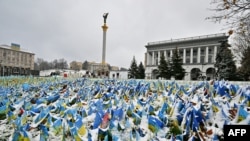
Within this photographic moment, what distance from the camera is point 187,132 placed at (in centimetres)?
223

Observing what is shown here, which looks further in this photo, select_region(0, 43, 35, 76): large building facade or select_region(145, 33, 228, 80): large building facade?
select_region(0, 43, 35, 76): large building facade

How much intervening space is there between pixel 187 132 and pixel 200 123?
0.36m

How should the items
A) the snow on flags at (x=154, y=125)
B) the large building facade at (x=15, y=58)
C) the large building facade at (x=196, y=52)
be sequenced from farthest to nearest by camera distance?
the large building facade at (x=15, y=58)
the large building facade at (x=196, y=52)
the snow on flags at (x=154, y=125)

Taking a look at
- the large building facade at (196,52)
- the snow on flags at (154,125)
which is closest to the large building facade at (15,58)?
the large building facade at (196,52)

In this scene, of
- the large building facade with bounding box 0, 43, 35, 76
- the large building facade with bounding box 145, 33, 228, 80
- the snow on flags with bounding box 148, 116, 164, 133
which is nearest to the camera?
the snow on flags with bounding box 148, 116, 164, 133

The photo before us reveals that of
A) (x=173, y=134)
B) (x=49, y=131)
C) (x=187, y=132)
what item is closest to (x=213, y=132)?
(x=187, y=132)

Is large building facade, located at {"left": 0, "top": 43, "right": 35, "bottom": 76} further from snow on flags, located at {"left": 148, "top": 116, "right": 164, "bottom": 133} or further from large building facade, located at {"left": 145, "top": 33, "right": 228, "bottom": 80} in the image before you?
snow on flags, located at {"left": 148, "top": 116, "right": 164, "bottom": 133}

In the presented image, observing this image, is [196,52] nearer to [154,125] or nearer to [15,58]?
[154,125]

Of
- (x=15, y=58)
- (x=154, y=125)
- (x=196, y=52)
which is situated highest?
(x=196, y=52)

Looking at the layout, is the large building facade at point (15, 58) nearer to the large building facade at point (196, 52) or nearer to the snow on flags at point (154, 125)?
the large building facade at point (196, 52)

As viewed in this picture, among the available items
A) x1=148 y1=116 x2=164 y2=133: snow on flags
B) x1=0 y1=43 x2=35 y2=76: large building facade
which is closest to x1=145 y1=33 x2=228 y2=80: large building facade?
x1=0 y1=43 x2=35 y2=76: large building facade

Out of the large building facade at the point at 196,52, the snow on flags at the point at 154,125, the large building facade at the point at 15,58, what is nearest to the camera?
the snow on flags at the point at 154,125

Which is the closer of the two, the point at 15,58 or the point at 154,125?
the point at 154,125

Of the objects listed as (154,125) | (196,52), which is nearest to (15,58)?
(196,52)
